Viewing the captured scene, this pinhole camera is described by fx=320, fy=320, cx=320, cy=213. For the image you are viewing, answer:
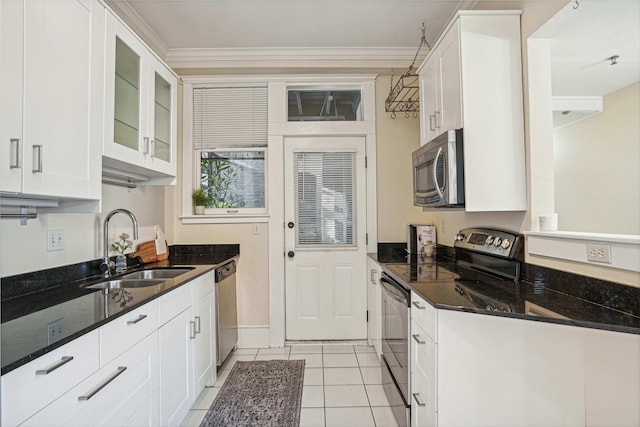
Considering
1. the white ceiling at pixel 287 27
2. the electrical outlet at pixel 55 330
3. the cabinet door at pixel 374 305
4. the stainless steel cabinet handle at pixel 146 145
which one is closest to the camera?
the electrical outlet at pixel 55 330

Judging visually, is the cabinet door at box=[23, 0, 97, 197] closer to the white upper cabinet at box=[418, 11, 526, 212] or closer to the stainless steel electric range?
the stainless steel electric range

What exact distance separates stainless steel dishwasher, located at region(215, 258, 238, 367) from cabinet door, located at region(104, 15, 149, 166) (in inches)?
43.6

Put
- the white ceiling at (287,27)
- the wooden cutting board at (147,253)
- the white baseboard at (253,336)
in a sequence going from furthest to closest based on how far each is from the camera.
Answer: the white baseboard at (253,336)
the wooden cutting board at (147,253)
the white ceiling at (287,27)

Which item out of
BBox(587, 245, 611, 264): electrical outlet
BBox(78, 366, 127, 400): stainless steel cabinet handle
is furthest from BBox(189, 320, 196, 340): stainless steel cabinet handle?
BBox(587, 245, 611, 264): electrical outlet

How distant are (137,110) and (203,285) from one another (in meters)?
1.21

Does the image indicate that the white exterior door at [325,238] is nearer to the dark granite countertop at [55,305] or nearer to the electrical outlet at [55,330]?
the dark granite countertop at [55,305]

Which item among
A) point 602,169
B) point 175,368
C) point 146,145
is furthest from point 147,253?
point 602,169

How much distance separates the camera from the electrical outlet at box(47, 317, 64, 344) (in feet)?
3.18

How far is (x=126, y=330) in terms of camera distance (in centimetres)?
133

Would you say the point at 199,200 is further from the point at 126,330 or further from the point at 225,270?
the point at 126,330

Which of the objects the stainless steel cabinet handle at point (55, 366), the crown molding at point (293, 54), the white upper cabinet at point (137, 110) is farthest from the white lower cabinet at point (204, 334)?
the crown molding at point (293, 54)

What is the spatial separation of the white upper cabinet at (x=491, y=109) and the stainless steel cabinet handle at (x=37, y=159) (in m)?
1.94

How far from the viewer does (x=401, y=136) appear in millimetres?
3211

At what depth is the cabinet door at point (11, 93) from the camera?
3.47ft
